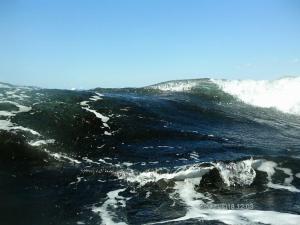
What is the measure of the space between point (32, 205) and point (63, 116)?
25.6ft

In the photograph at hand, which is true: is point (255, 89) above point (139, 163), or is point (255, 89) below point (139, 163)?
above

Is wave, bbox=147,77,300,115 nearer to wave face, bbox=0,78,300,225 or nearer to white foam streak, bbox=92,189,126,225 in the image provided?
wave face, bbox=0,78,300,225

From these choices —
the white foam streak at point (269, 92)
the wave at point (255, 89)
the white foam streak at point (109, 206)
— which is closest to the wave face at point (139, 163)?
the white foam streak at point (109, 206)

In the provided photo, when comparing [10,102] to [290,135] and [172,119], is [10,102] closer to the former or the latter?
[172,119]

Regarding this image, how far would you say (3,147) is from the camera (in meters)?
12.3

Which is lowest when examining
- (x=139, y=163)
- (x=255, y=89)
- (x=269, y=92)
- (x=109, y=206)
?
(x=109, y=206)

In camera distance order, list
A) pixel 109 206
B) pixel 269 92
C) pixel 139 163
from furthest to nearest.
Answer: pixel 269 92
pixel 139 163
pixel 109 206

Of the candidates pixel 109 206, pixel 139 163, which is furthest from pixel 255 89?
pixel 109 206

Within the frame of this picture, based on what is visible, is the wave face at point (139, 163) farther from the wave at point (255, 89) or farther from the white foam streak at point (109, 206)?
the wave at point (255, 89)

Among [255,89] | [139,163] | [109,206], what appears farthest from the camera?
[255,89]

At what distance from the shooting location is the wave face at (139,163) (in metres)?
8.01

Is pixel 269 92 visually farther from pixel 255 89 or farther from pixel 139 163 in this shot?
pixel 139 163

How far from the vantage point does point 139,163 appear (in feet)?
36.8

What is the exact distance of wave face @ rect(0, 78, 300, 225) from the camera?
8008mm
